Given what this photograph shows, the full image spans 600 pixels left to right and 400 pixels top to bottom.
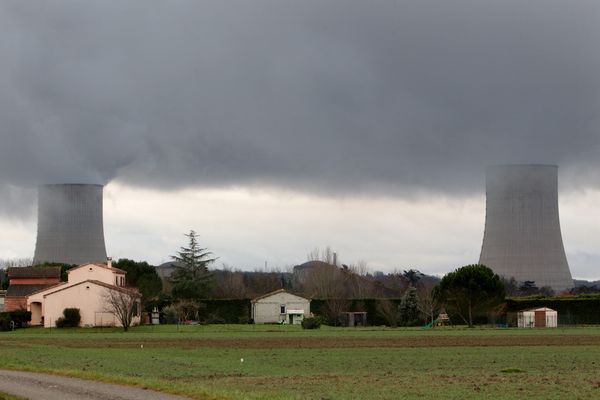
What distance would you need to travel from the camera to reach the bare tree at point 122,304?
74.4 meters

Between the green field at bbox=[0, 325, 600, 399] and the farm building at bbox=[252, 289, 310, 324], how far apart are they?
34.5m

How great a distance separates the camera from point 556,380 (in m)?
26.6

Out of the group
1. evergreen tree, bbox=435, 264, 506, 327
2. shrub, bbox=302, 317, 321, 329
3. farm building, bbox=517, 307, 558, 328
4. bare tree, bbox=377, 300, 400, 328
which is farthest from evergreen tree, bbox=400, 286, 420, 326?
shrub, bbox=302, 317, 321, 329

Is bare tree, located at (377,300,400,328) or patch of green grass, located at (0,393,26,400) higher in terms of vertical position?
bare tree, located at (377,300,400,328)

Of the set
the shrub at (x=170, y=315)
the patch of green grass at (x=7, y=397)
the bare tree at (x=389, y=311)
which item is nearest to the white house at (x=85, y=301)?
the shrub at (x=170, y=315)

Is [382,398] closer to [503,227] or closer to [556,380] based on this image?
[556,380]

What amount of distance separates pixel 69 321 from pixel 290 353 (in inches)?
1539

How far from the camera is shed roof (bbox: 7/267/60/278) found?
93.8 meters

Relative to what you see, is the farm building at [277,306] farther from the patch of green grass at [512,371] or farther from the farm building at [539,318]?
the patch of green grass at [512,371]

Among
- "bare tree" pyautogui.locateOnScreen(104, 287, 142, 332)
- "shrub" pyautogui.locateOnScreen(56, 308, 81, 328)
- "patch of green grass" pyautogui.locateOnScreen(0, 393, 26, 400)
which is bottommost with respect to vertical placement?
"patch of green grass" pyautogui.locateOnScreen(0, 393, 26, 400)

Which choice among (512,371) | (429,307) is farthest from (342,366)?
(429,307)

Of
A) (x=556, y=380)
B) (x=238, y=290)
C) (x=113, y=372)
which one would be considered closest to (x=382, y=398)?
(x=556, y=380)

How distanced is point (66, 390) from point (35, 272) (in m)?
75.6

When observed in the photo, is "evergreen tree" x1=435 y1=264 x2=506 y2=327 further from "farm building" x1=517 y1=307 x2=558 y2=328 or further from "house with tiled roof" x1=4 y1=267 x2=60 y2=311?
"house with tiled roof" x1=4 y1=267 x2=60 y2=311
